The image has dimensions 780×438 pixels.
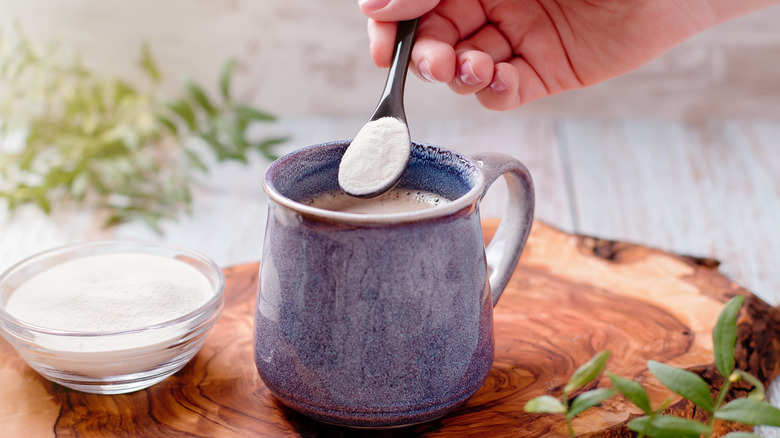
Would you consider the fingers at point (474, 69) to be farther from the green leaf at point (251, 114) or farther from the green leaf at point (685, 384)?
the green leaf at point (251, 114)

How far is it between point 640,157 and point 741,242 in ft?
1.36

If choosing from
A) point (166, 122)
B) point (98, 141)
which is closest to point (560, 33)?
point (166, 122)

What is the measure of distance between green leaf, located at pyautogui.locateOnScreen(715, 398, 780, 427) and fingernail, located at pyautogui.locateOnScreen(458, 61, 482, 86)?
1.58 feet

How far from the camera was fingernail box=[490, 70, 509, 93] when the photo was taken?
0.95 m

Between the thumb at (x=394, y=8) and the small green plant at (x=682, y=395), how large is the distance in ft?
1.62

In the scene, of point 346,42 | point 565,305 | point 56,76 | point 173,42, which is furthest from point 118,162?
point 565,305

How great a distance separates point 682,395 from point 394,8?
21.0 inches

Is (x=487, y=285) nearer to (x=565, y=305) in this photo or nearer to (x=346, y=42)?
(x=565, y=305)

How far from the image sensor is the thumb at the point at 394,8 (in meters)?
0.90

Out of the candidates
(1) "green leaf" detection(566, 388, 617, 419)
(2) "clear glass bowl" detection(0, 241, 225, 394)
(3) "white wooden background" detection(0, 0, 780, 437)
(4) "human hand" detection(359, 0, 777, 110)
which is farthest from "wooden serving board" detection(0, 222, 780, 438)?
(3) "white wooden background" detection(0, 0, 780, 437)

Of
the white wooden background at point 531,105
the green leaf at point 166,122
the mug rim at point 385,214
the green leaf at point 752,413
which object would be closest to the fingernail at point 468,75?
the mug rim at point 385,214

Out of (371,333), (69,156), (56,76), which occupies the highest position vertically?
(371,333)

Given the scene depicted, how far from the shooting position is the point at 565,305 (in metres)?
0.96

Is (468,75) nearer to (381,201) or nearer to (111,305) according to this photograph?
(381,201)
